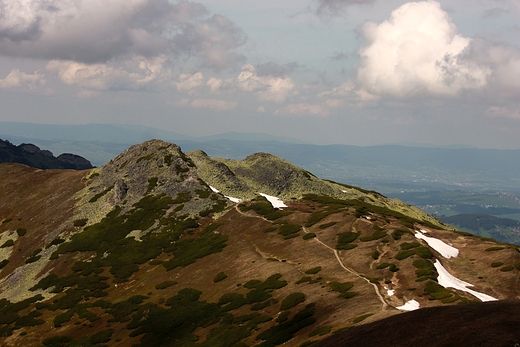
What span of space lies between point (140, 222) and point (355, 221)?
51636 mm

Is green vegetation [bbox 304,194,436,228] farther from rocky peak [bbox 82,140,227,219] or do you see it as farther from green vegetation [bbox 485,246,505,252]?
rocky peak [bbox 82,140,227,219]

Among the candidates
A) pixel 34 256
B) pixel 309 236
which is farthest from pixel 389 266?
pixel 34 256

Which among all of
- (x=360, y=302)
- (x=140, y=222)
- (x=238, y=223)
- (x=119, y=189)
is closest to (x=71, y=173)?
(x=119, y=189)

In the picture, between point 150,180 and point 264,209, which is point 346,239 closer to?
point 264,209

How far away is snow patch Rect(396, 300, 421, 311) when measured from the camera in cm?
4377

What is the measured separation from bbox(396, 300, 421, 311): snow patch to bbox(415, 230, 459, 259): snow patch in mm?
25119

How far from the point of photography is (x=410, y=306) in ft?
147

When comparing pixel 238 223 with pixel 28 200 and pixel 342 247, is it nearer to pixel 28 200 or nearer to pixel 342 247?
pixel 342 247

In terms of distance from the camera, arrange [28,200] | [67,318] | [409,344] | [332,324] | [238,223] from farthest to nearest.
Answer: [28,200] < [238,223] < [67,318] < [332,324] < [409,344]

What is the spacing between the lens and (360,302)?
1869 inches

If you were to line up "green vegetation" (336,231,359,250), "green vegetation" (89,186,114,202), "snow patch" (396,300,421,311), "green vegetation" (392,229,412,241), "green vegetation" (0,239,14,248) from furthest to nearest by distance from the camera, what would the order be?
"green vegetation" (89,186,114,202) < "green vegetation" (0,239,14,248) < "green vegetation" (392,229,412,241) < "green vegetation" (336,231,359,250) < "snow patch" (396,300,421,311)

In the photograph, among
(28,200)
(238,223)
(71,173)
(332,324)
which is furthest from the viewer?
(71,173)

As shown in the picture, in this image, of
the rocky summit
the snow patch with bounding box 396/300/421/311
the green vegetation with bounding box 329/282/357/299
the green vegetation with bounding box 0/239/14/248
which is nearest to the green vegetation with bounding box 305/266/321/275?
the rocky summit

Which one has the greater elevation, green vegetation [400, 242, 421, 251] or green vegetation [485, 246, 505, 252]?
green vegetation [485, 246, 505, 252]
